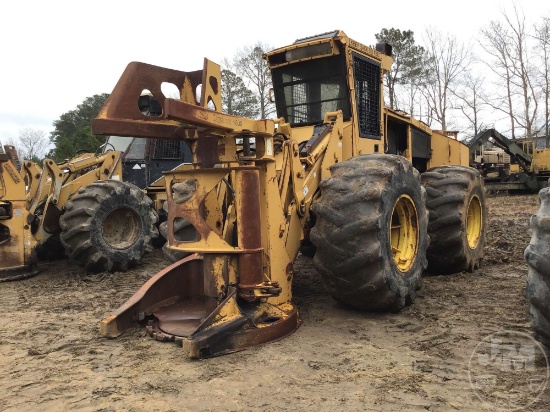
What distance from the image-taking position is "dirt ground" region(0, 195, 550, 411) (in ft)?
9.63

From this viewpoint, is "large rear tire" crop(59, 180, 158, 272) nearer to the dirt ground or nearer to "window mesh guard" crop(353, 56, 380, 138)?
the dirt ground

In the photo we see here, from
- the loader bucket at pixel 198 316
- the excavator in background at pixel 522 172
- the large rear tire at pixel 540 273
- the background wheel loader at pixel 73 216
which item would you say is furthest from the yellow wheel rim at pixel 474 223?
the excavator in background at pixel 522 172

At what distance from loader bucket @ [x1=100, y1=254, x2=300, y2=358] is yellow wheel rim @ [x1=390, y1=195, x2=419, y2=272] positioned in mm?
1331

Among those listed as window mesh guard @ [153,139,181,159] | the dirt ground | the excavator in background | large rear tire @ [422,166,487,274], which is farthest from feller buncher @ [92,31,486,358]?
the excavator in background

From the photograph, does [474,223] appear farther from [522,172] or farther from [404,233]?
[522,172]

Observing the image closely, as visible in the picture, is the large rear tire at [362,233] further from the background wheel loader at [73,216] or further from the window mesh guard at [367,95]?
the background wheel loader at [73,216]

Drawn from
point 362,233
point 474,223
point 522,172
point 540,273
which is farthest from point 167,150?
point 522,172

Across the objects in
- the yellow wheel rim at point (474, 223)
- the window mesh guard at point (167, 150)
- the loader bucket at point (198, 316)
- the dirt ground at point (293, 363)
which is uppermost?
the window mesh guard at point (167, 150)

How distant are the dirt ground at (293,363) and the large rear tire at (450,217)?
65cm

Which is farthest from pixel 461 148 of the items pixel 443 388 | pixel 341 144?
pixel 443 388

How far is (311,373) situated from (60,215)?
5.62 m

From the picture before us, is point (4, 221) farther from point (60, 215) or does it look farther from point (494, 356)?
point (494, 356)

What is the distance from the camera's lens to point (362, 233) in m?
4.07

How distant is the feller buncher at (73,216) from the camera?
7043 mm
